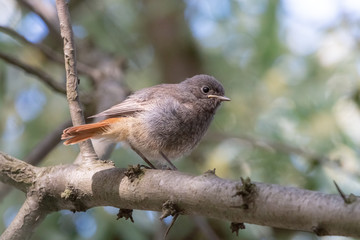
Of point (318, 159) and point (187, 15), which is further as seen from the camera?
point (187, 15)

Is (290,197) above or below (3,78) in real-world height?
below

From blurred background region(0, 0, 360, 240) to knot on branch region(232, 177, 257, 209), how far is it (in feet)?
7.16

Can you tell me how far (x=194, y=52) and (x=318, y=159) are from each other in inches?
134

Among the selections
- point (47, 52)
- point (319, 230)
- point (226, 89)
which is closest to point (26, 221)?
point (319, 230)

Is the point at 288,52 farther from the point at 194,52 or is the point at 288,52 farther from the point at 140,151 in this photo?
the point at 140,151

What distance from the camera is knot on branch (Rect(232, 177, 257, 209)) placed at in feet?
7.26

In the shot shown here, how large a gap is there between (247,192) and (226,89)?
407 centimetres

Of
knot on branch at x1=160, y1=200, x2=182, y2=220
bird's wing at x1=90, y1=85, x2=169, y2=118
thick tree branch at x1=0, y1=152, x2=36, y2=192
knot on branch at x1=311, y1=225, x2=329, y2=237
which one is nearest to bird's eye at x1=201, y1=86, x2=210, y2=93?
bird's wing at x1=90, y1=85, x2=169, y2=118

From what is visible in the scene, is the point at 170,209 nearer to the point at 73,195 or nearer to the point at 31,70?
the point at 73,195

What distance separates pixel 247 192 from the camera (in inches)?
87.5

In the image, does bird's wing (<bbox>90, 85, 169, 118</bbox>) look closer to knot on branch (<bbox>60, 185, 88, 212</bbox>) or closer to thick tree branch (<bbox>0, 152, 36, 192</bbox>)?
thick tree branch (<bbox>0, 152, 36, 192</bbox>)

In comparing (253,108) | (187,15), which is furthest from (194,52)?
(253,108)

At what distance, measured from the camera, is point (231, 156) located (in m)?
5.35

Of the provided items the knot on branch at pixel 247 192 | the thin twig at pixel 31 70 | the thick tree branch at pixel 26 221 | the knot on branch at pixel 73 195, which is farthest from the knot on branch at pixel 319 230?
the thin twig at pixel 31 70
